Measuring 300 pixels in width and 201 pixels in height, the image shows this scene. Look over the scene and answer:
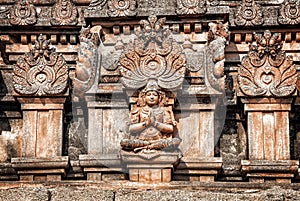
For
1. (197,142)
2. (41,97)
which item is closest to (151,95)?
(197,142)

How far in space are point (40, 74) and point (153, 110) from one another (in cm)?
158

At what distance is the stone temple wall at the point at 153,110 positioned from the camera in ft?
46.1

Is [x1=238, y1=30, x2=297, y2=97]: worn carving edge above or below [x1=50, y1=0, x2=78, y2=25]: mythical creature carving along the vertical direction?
below

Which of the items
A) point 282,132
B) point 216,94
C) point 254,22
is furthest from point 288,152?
point 254,22

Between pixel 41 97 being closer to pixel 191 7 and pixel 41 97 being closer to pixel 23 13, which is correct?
pixel 23 13

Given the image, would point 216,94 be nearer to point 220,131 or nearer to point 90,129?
point 220,131

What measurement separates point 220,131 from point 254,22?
1756 mm

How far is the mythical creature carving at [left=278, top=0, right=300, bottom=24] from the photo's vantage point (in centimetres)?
1546

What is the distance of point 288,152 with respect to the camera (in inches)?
563

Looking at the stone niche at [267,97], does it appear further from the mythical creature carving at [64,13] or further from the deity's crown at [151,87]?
the mythical creature carving at [64,13]

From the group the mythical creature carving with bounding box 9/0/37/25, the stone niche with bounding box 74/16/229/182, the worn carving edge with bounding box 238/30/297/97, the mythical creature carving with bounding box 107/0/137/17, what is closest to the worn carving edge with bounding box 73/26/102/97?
the stone niche with bounding box 74/16/229/182

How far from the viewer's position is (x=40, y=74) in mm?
14758

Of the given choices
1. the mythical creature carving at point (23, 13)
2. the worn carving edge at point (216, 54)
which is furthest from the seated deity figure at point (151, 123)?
the mythical creature carving at point (23, 13)

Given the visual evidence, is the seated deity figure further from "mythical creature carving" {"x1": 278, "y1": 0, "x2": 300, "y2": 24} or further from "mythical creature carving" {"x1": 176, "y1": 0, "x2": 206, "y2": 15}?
"mythical creature carving" {"x1": 278, "y1": 0, "x2": 300, "y2": 24}
